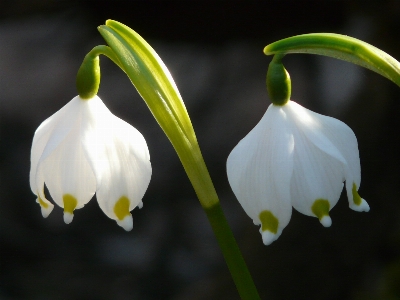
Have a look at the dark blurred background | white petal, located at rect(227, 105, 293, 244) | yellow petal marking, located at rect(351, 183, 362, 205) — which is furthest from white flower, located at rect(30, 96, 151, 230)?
the dark blurred background

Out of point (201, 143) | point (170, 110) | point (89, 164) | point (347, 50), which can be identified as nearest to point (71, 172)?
point (89, 164)

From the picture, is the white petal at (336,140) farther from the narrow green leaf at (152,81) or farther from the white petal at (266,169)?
the narrow green leaf at (152,81)

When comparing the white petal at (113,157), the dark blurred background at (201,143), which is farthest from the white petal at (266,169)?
the dark blurred background at (201,143)

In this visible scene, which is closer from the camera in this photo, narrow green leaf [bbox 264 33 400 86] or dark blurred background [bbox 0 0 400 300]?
narrow green leaf [bbox 264 33 400 86]

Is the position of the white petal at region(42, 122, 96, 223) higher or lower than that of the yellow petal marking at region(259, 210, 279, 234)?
higher

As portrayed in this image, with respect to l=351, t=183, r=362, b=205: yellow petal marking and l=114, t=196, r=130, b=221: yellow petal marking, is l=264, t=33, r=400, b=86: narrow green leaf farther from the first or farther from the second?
l=114, t=196, r=130, b=221: yellow petal marking

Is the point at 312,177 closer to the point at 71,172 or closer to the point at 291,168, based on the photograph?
the point at 291,168

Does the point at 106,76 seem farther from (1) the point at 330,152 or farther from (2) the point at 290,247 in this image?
(1) the point at 330,152
